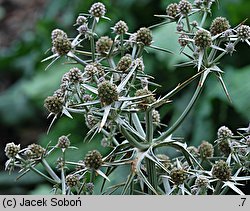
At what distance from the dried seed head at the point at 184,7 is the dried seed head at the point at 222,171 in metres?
0.38

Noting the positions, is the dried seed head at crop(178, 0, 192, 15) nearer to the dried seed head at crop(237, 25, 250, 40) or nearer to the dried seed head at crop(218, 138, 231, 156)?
the dried seed head at crop(237, 25, 250, 40)

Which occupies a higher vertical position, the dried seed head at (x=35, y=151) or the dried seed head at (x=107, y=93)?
the dried seed head at (x=107, y=93)

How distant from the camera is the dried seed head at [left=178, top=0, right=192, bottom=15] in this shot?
1.49m

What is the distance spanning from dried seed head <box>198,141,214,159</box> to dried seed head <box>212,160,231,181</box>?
0.14 meters

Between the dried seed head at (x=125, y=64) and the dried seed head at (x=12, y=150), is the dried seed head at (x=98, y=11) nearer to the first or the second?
the dried seed head at (x=125, y=64)

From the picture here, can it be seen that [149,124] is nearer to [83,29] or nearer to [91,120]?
[91,120]

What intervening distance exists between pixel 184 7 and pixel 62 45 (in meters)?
0.30

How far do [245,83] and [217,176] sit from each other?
179 cm

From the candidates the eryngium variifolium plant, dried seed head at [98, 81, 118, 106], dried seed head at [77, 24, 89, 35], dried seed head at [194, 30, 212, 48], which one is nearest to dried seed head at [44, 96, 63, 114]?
the eryngium variifolium plant

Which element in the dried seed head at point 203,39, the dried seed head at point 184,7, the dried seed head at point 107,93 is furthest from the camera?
the dried seed head at point 184,7

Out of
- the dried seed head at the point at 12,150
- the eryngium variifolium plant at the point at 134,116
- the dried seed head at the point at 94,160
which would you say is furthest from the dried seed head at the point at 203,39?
the dried seed head at the point at 12,150

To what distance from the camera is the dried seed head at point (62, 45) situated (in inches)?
56.9

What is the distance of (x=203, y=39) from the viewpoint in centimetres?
138

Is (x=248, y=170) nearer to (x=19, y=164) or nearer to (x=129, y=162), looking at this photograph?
(x=129, y=162)
